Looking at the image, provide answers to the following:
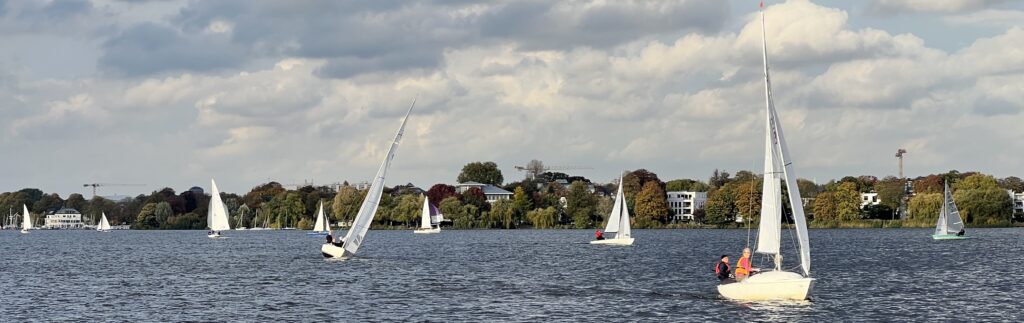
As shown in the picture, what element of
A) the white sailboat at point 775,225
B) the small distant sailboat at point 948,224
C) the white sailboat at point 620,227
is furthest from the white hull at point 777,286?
the small distant sailboat at point 948,224

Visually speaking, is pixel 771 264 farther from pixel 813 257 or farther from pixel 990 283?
pixel 813 257

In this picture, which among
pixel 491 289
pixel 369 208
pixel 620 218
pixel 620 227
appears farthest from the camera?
pixel 620 218

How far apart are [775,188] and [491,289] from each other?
16688 mm

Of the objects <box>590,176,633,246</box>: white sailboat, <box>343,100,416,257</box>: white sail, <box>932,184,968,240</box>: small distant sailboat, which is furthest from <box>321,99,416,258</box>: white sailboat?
<box>932,184,968,240</box>: small distant sailboat

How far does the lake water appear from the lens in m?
45.8

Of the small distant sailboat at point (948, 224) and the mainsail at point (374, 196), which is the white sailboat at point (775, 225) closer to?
the mainsail at point (374, 196)

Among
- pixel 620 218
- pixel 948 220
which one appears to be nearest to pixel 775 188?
pixel 620 218

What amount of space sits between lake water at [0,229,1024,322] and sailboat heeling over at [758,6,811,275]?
2472mm

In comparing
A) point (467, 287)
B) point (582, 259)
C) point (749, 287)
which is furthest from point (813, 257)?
point (749, 287)

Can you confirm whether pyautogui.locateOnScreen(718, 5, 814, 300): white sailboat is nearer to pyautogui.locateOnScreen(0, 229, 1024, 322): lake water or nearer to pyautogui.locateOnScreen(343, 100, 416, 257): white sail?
pyautogui.locateOnScreen(0, 229, 1024, 322): lake water

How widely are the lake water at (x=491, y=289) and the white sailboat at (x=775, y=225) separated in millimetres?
704

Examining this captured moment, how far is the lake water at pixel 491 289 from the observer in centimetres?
4584

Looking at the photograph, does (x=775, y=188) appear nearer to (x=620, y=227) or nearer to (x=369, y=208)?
(x=369, y=208)

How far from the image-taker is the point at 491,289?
5716 cm
